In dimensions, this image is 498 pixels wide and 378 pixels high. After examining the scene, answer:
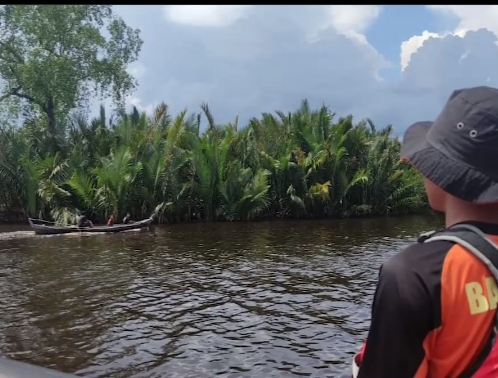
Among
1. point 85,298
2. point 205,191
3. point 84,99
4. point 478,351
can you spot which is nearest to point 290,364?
point 85,298

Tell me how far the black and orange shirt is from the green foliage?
24.1m

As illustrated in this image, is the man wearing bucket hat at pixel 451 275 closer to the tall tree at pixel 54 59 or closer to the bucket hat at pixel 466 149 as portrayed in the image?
the bucket hat at pixel 466 149

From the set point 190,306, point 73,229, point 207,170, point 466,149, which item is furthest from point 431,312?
point 207,170

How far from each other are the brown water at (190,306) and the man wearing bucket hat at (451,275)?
19.6 feet

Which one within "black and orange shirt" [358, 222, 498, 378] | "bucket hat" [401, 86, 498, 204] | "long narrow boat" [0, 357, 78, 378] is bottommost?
"long narrow boat" [0, 357, 78, 378]

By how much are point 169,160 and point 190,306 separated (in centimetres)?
1673

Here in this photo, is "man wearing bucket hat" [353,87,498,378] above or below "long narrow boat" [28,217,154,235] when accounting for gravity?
above

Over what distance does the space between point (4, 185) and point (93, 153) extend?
4.31m

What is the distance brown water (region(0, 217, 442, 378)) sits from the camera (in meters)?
7.67

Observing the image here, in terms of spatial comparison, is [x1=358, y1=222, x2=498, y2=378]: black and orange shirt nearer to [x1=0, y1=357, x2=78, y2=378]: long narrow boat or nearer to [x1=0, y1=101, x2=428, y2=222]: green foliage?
[x1=0, y1=357, x2=78, y2=378]: long narrow boat

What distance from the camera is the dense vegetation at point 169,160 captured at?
2594 centimetres

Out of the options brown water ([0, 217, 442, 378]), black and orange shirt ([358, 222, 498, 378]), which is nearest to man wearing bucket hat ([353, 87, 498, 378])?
black and orange shirt ([358, 222, 498, 378])

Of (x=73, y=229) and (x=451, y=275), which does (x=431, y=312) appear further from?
(x=73, y=229)

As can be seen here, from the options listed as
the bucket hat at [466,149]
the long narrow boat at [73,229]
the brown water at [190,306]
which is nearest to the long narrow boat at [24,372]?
the bucket hat at [466,149]
